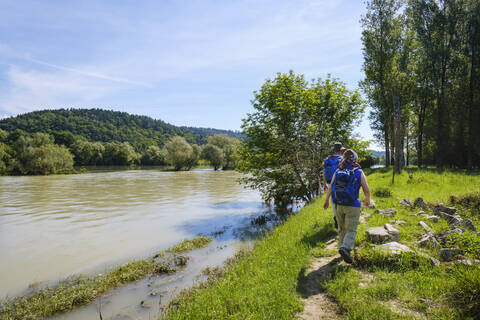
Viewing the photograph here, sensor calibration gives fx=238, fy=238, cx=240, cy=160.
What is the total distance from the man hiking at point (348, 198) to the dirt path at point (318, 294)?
1.92 feet

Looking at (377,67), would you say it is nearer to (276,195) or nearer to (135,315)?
(276,195)

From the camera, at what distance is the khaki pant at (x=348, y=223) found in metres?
5.36

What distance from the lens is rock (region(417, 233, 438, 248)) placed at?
5.38 m

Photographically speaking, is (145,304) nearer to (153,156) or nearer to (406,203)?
(406,203)

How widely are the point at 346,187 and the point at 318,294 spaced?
93.0 inches

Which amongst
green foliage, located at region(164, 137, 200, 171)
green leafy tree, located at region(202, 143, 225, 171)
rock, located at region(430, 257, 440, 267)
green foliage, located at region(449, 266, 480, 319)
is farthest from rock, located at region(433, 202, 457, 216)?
green leafy tree, located at region(202, 143, 225, 171)

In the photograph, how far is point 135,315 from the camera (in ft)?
18.9

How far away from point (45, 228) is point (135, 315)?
12.1 m

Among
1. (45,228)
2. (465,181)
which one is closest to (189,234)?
(45,228)

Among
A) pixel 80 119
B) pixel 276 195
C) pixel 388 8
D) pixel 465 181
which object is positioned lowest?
pixel 276 195

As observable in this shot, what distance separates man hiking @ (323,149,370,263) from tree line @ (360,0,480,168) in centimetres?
2344

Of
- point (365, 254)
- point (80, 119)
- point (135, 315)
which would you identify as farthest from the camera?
point (80, 119)

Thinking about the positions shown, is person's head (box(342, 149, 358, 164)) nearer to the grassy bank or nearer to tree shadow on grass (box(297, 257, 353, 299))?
tree shadow on grass (box(297, 257, 353, 299))

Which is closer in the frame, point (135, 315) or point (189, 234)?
point (135, 315)
